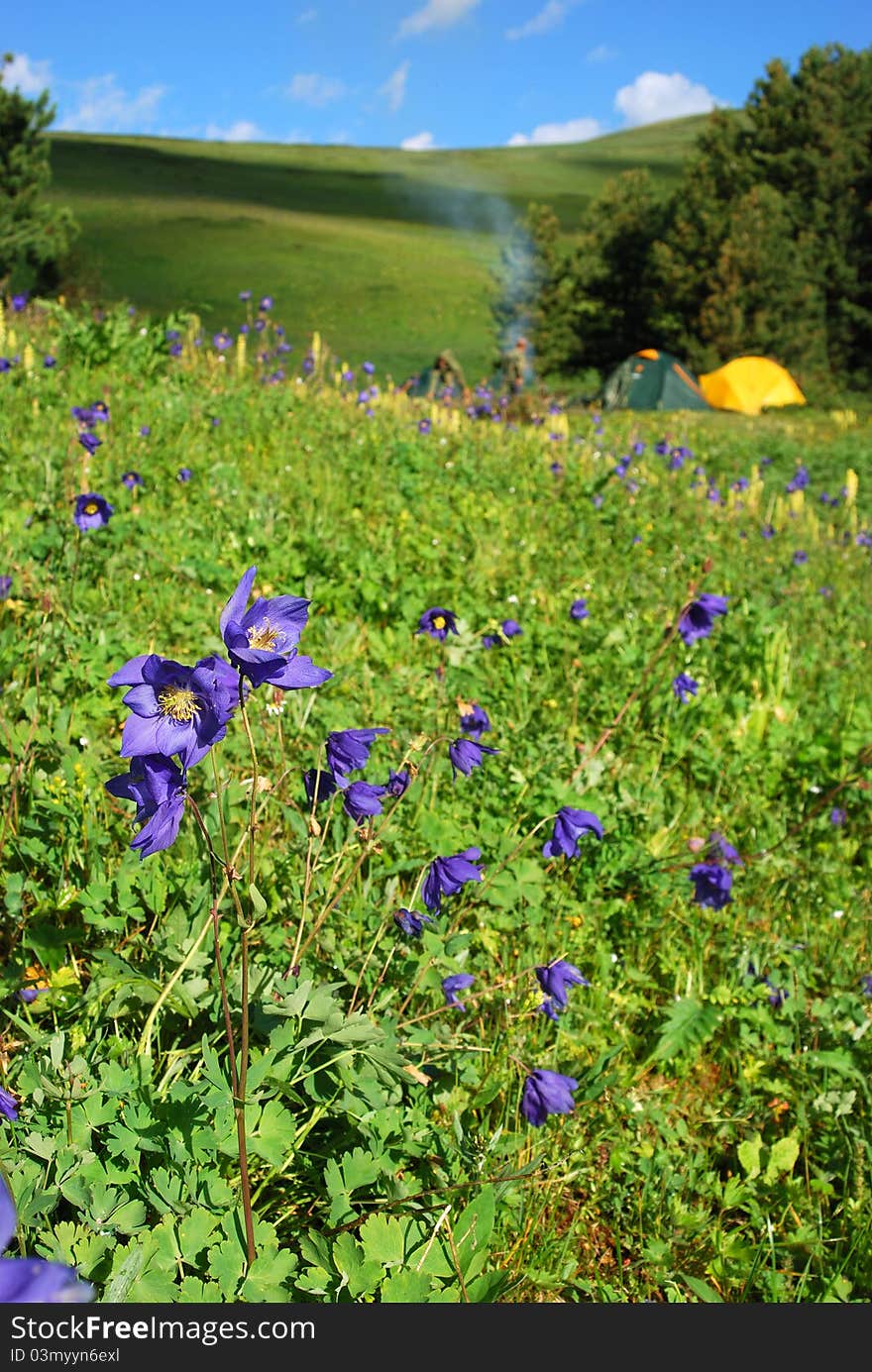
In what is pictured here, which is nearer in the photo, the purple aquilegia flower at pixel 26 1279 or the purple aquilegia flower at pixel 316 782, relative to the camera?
the purple aquilegia flower at pixel 26 1279

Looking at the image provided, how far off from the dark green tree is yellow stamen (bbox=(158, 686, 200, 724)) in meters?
21.8

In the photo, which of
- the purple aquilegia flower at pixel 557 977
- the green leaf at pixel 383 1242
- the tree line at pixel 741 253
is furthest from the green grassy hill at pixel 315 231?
the green leaf at pixel 383 1242

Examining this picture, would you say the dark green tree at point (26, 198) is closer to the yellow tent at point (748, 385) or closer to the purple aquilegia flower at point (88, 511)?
the yellow tent at point (748, 385)

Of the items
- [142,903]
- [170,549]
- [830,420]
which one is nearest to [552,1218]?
[142,903]

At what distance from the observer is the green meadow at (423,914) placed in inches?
63.3

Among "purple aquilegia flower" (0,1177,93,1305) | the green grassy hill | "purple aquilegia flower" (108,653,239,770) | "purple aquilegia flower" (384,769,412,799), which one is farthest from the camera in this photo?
the green grassy hill

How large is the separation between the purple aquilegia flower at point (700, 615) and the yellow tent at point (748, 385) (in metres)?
23.6

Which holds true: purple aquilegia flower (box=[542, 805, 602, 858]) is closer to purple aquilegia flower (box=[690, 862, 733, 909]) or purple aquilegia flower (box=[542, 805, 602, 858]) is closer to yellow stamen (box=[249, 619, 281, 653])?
purple aquilegia flower (box=[690, 862, 733, 909])

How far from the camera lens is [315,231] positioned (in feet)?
178

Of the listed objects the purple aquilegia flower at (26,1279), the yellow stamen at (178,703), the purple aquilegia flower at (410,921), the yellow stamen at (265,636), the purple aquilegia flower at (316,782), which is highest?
the yellow stamen at (265,636)

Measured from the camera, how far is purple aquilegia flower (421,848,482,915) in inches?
80.0

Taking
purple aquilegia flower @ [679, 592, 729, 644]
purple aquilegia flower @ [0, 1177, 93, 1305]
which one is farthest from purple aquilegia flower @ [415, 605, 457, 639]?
purple aquilegia flower @ [0, 1177, 93, 1305]

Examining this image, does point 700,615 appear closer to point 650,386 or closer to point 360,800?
point 360,800

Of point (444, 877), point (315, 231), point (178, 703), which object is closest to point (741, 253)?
point (444, 877)
